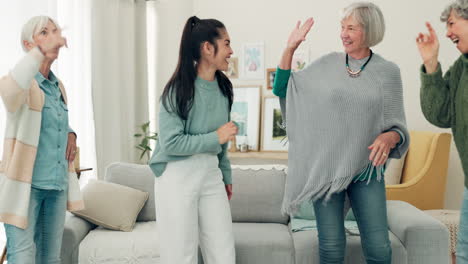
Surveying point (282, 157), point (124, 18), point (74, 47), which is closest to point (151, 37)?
point (124, 18)

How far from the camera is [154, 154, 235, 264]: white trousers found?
1.78 meters

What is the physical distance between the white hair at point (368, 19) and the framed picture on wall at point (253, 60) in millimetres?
3315

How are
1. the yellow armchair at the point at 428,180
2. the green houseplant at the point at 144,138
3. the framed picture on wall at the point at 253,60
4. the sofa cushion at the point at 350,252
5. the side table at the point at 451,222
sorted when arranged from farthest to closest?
1. the framed picture on wall at the point at 253,60
2. the green houseplant at the point at 144,138
3. the yellow armchair at the point at 428,180
4. the side table at the point at 451,222
5. the sofa cushion at the point at 350,252

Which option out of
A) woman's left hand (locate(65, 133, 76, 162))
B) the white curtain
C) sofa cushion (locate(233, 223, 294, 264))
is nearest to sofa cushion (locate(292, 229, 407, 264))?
sofa cushion (locate(233, 223, 294, 264))

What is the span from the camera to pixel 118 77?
4.45 m

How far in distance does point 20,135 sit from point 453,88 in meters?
1.62

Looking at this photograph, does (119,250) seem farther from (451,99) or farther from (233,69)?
(233,69)

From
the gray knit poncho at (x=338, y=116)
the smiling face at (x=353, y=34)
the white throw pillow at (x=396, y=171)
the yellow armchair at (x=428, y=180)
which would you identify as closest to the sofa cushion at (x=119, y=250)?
A: the gray knit poncho at (x=338, y=116)

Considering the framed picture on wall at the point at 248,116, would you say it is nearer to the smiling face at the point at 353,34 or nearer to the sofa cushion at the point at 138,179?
the sofa cushion at the point at 138,179

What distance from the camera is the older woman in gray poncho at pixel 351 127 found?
6.13ft

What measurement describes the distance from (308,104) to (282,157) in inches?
115

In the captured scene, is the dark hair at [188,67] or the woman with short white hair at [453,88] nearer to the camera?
the woman with short white hair at [453,88]

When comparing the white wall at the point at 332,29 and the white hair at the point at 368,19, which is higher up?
the white wall at the point at 332,29

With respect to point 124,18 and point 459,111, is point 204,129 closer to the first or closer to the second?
point 459,111
